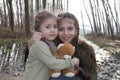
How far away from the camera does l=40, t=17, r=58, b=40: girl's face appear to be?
2203 millimetres

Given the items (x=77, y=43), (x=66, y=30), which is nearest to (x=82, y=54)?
(x=77, y=43)

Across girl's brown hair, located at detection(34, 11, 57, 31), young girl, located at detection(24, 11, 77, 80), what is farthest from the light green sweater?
girl's brown hair, located at detection(34, 11, 57, 31)

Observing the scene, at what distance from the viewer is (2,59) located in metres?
10.6

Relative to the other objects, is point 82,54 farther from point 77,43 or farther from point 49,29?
point 49,29

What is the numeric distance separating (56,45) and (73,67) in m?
0.22

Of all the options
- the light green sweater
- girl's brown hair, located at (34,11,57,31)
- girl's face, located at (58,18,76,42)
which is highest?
girl's brown hair, located at (34,11,57,31)

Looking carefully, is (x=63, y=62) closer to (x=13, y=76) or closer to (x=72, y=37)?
(x=72, y=37)

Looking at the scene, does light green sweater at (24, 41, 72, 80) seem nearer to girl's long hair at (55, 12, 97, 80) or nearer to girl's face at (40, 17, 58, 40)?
girl's face at (40, 17, 58, 40)

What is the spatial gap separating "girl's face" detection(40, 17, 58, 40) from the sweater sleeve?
0.06 m

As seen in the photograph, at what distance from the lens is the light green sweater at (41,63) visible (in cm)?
214

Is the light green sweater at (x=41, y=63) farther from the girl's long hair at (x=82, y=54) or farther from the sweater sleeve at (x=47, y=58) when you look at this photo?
the girl's long hair at (x=82, y=54)

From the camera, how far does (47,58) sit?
7.04 feet

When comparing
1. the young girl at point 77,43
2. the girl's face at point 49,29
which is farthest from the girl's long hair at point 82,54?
the girl's face at point 49,29

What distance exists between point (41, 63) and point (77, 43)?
351 mm
